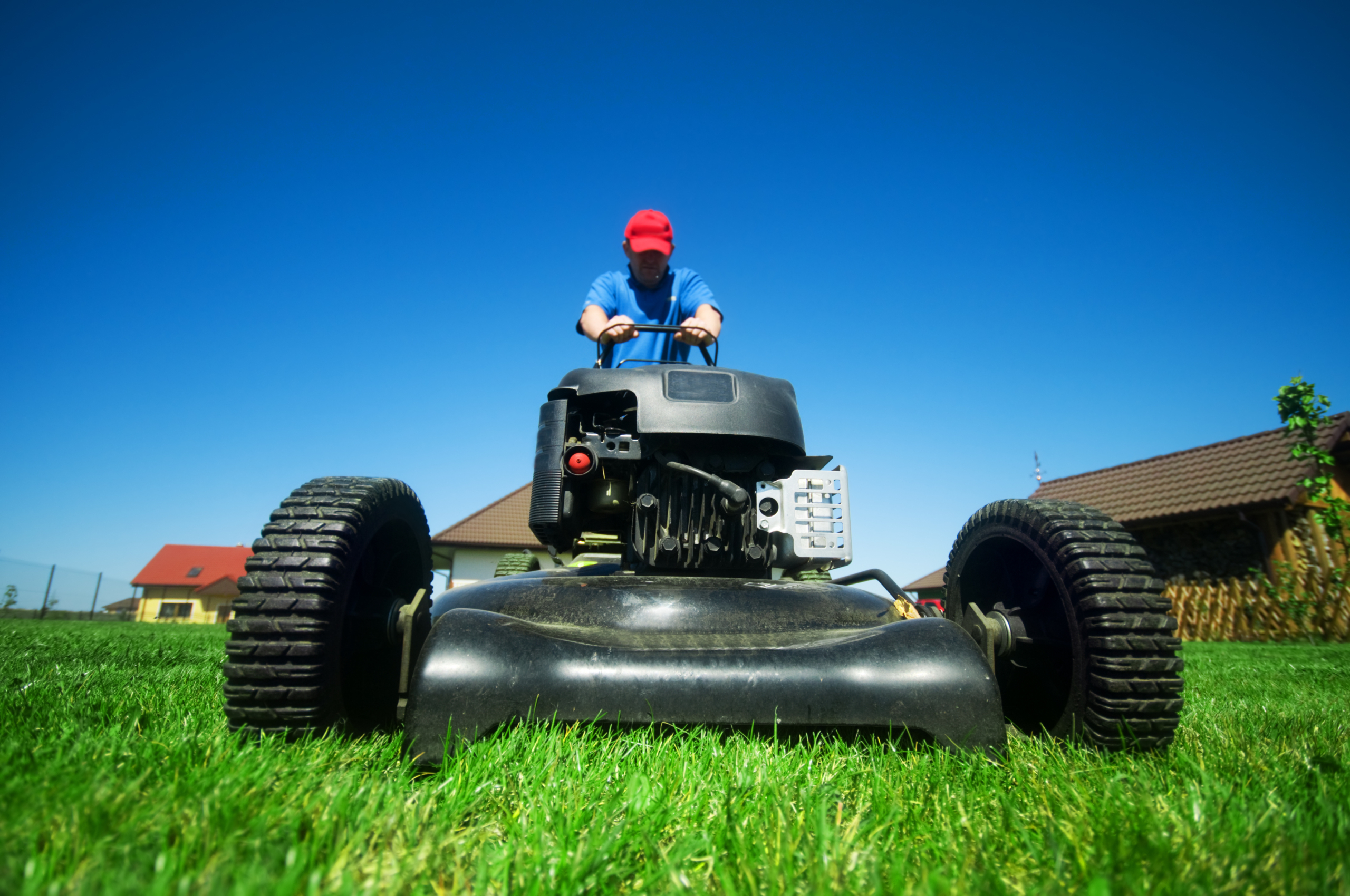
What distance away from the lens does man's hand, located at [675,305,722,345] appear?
3141 mm

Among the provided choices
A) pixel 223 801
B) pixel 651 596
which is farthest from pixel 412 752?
pixel 651 596

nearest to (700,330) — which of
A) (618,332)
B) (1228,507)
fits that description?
(618,332)

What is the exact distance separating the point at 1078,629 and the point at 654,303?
232 cm

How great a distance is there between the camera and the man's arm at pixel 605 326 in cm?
307

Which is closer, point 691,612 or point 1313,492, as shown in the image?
point 691,612

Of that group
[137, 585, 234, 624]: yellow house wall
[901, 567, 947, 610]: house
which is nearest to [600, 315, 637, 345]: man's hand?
[901, 567, 947, 610]: house

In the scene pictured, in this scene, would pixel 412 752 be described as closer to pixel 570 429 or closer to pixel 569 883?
pixel 569 883

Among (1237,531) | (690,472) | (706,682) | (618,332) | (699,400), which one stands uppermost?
(1237,531)

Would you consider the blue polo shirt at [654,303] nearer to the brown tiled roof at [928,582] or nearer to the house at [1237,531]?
the house at [1237,531]

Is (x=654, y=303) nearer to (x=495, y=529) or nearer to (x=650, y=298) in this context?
(x=650, y=298)

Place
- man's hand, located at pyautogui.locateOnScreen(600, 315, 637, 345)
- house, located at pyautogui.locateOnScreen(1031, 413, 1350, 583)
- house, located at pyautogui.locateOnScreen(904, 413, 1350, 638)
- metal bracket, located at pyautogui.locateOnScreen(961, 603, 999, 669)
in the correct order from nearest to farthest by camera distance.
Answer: metal bracket, located at pyautogui.locateOnScreen(961, 603, 999, 669) → man's hand, located at pyautogui.locateOnScreen(600, 315, 637, 345) → house, located at pyautogui.locateOnScreen(904, 413, 1350, 638) → house, located at pyautogui.locateOnScreen(1031, 413, 1350, 583)

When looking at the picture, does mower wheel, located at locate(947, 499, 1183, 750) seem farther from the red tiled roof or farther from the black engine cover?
the red tiled roof

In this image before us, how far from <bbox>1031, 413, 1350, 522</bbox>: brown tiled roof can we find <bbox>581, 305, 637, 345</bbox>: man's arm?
464 inches

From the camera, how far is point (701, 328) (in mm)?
3133
